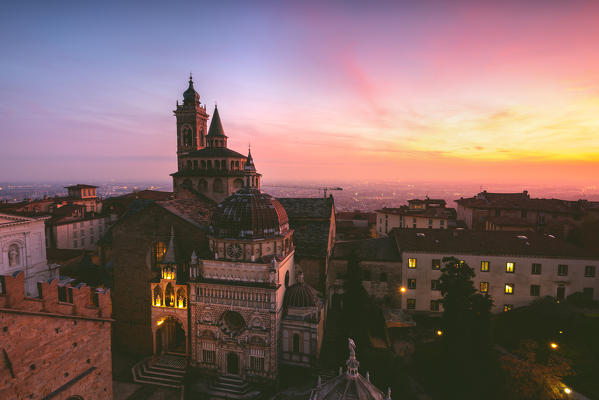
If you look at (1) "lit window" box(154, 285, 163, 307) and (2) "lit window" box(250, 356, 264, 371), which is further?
(1) "lit window" box(154, 285, 163, 307)

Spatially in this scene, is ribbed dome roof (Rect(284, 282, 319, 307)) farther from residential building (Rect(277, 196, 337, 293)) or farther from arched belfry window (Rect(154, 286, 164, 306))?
arched belfry window (Rect(154, 286, 164, 306))

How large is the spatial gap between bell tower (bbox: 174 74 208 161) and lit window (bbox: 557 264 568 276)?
54896mm

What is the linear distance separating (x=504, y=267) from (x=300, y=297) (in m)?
24.3

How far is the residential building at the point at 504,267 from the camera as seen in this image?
33062 millimetres

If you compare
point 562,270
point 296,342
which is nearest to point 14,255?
point 296,342

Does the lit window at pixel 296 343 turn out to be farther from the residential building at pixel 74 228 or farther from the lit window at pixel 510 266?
the residential building at pixel 74 228

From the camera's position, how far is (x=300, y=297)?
25.8 metres

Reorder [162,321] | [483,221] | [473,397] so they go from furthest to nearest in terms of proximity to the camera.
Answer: [483,221] < [162,321] < [473,397]

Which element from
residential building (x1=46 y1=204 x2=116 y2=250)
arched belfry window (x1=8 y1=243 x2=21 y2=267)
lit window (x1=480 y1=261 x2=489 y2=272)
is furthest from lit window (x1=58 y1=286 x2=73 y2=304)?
residential building (x1=46 y1=204 x2=116 y2=250)

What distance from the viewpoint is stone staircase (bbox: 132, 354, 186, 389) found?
976 inches

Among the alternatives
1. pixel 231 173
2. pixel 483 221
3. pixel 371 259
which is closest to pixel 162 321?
pixel 231 173

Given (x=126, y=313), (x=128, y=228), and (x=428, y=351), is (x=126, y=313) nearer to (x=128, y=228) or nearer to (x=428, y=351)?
(x=128, y=228)

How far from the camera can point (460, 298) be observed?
25.1m

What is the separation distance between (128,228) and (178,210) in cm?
494
